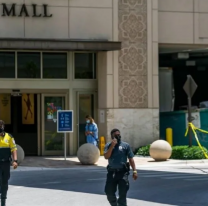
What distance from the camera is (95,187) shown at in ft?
58.1

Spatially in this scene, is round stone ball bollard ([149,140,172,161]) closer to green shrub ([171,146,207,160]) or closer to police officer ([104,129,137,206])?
green shrub ([171,146,207,160])

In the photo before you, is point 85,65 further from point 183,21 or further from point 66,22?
point 183,21

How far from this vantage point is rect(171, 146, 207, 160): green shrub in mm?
26219

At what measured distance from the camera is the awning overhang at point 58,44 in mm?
27234

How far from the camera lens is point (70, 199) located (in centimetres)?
1527

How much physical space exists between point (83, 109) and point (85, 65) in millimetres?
2005

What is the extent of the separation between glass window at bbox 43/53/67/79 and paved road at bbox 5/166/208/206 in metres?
7.25

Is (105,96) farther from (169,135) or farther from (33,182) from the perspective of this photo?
(33,182)

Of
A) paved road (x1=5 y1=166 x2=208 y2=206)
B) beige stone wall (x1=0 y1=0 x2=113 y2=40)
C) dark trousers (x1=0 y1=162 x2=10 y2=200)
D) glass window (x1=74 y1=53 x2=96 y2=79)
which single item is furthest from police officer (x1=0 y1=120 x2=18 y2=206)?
glass window (x1=74 y1=53 x2=96 y2=79)

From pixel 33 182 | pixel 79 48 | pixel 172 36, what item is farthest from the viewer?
pixel 172 36

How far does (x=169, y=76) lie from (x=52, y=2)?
304 inches

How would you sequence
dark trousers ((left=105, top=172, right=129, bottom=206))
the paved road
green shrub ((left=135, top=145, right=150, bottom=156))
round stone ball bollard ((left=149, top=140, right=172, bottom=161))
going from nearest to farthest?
dark trousers ((left=105, top=172, right=129, bottom=206)) → the paved road → round stone ball bollard ((left=149, top=140, right=172, bottom=161)) → green shrub ((left=135, top=145, right=150, bottom=156))

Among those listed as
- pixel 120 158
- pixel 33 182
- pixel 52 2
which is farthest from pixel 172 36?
pixel 120 158

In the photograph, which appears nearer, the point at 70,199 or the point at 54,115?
the point at 70,199
